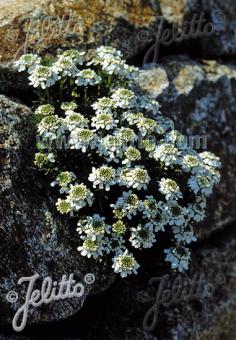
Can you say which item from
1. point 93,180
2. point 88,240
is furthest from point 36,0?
point 88,240

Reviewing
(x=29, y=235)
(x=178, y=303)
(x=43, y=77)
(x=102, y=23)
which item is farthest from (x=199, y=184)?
(x=102, y=23)

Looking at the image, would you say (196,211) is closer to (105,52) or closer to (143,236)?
(143,236)

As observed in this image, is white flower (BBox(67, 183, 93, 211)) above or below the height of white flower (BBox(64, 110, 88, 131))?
below

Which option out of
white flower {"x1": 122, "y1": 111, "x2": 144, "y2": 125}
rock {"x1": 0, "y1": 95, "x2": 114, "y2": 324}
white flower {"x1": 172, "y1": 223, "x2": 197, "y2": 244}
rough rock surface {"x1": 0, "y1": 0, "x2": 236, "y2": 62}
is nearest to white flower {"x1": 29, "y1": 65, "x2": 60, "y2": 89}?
rock {"x1": 0, "y1": 95, "x2": 114, "y2": 324}

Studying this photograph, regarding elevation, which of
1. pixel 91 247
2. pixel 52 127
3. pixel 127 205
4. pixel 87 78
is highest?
pixel 87 78

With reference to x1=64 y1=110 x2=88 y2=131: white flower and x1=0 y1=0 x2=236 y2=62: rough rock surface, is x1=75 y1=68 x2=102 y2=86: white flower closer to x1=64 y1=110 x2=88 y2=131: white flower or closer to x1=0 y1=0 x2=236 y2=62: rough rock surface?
x1=64 y1=110 x2=88 y2=131: white flower

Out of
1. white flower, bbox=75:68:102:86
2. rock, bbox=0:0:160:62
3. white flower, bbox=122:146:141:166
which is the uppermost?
rock, bbox=0:0:160:62

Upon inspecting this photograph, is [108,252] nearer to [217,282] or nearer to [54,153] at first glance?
[54,153]

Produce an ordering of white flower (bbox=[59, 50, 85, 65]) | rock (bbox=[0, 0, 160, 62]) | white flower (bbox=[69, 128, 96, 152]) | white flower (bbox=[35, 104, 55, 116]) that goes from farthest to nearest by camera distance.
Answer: rock (bbox=[0, 0, 160, 62])
white flower (bbox=[59, 50, 85, 65])
white flower (bbox=[35, 104, 55, 116])
white flower (bbox=[69, 128, 96, 152])
